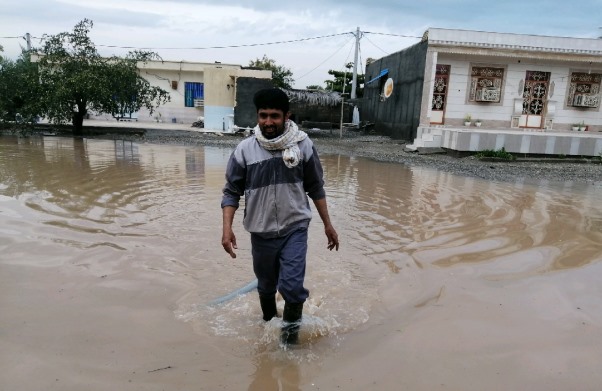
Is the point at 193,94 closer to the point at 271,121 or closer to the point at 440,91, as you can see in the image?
the point at 440,91

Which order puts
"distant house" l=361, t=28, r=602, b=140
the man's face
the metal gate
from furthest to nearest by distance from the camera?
the metal gate < "distant house" l=361, t=28, r=602, b=140 < the man's face

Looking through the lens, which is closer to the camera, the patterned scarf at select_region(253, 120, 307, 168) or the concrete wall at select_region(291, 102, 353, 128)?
the patterned scarf at select_region(253, 120, 307, 168)

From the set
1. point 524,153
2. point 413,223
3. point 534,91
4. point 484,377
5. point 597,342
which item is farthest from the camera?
point 534,91

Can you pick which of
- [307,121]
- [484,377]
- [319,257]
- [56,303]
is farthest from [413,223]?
[307,121]

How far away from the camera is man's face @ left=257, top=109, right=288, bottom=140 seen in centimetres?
293

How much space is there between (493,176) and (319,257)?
8038 mm

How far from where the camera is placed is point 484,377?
9.16 ft

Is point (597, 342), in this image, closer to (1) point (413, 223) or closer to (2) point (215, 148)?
(1) point (413, 223)

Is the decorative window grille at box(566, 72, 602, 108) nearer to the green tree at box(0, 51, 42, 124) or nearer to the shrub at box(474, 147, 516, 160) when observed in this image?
the shrub at box(474, 147, 516, 160)

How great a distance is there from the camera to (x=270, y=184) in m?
3.06

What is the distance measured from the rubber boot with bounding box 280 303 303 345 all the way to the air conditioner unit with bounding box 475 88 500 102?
59.1ft

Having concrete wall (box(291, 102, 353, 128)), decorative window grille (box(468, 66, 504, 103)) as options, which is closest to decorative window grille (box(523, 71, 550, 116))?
decorative window grille (box(468, 66, 504, 103))

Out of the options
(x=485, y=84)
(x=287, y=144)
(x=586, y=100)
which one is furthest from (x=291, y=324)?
(x=586, y=100)

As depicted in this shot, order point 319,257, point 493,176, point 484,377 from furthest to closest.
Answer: point 493,176
point 319,257
point 484,377
